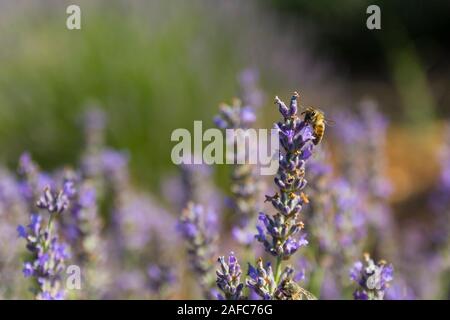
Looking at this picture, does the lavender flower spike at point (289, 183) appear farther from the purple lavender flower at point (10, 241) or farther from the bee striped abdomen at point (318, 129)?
the purple lavender flower at point (10, 241)

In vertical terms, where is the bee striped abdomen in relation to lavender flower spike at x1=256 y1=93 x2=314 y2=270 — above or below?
above

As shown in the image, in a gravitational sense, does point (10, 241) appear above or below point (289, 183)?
below

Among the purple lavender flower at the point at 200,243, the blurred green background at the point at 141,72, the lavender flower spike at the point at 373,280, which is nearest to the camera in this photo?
the lavender flower spike at the point at 373,280

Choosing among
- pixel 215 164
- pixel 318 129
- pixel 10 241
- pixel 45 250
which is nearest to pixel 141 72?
pixel 215 164

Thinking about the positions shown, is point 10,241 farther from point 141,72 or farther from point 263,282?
point 141,72

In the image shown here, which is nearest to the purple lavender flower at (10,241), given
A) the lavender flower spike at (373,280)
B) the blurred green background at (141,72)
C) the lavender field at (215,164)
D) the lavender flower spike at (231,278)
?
the lavender field at (215,164)

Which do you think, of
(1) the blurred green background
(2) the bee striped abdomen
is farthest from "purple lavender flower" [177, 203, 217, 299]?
(1) the blurred green background

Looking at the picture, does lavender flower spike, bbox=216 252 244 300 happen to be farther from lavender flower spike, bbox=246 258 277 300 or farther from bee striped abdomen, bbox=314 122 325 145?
bee striped abdomen, bbox=314 122 325 145
